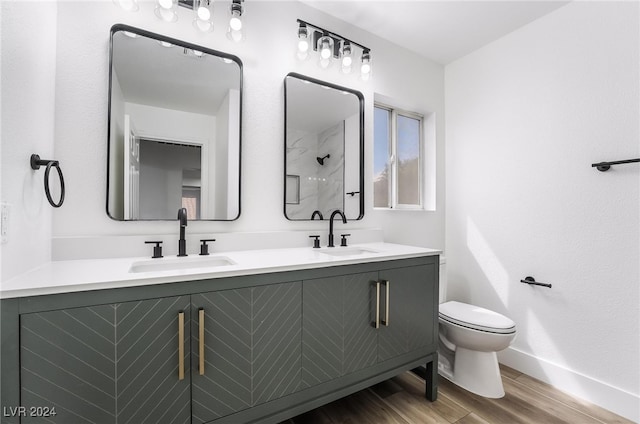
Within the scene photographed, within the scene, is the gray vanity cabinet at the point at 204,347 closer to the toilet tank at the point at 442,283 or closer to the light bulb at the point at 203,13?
the toilet tank at the point at 442,283

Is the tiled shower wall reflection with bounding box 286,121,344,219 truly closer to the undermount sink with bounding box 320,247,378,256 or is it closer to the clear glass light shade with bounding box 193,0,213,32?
the undermount sink with bounding box 320,247,378,256

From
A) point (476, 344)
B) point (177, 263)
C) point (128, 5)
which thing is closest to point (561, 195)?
point (476, 344)

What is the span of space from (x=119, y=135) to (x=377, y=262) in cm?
144

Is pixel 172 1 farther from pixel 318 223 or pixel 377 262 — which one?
pixel 377 262

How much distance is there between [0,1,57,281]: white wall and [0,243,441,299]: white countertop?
102 mm

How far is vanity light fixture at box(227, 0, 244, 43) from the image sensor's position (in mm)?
1479

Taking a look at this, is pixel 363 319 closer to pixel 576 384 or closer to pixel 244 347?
pixel 244 347

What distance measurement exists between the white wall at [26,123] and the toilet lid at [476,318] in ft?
7.02

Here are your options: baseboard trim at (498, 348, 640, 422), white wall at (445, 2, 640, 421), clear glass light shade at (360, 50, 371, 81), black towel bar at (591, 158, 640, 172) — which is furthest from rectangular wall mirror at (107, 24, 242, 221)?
baseboard trim at (498, 348, 640, 422)

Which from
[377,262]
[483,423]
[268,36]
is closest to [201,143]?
[268,36]

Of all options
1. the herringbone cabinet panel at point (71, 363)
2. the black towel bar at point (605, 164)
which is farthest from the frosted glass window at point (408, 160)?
the herringbone cabinet panel at point (71, 363)

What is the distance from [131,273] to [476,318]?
6.29 feet

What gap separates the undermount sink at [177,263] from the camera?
1250 mm

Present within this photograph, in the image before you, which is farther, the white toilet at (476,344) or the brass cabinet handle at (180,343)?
the white toilet at (476,344)
